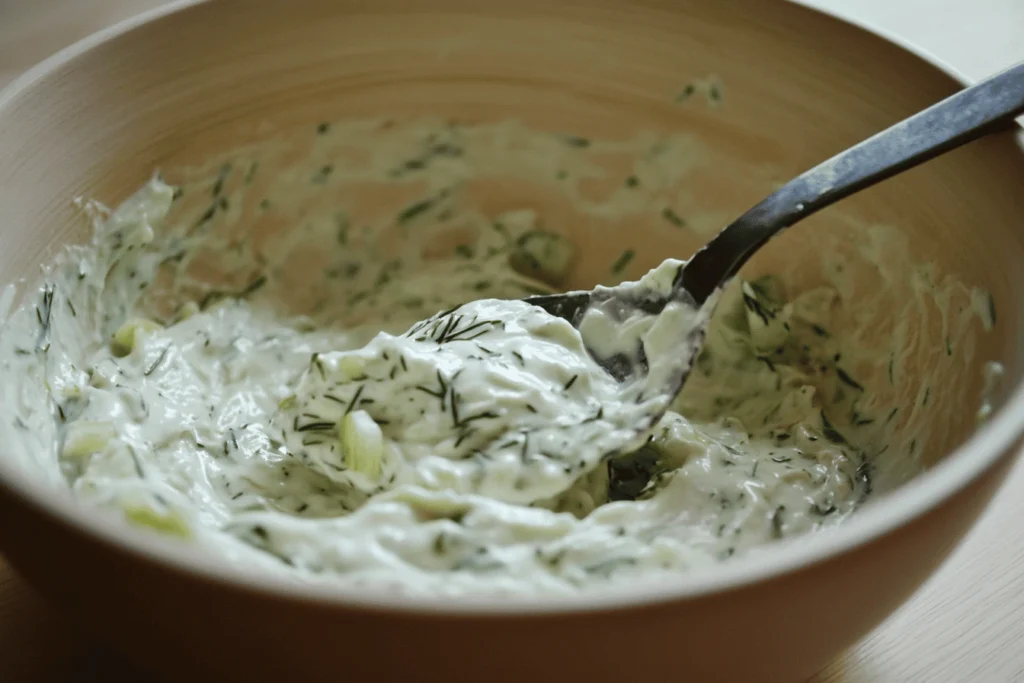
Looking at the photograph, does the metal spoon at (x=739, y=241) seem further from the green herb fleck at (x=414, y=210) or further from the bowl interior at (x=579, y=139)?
the green herb fleck at (x=414, y=210)

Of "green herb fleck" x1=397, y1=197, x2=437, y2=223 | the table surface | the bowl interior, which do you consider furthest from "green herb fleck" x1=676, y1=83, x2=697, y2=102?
the table surface

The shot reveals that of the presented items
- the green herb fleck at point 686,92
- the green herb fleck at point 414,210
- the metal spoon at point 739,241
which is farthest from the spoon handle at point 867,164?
the green herb fleck at point 414,210

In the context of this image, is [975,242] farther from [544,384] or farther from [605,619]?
[605,619]

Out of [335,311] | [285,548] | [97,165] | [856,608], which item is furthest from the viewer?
[335,311]

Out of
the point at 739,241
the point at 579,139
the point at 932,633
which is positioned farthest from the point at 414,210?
the point at 932,633

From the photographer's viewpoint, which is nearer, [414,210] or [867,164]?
[867,164]

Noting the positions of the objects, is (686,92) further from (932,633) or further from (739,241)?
(932,633)

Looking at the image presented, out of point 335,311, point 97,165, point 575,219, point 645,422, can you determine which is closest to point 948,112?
point 645,422
